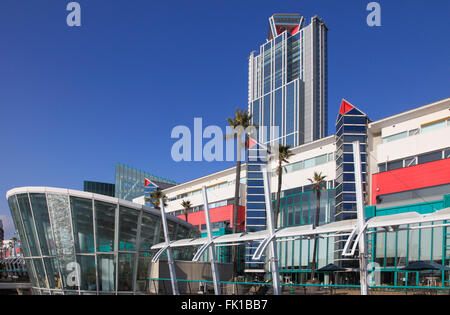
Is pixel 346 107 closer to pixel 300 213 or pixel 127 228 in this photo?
pixel 300 213

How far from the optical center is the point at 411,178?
3741cm

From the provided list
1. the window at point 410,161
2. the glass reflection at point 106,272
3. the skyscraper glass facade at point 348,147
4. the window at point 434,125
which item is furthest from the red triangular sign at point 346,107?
the glass reflection at point 106,272

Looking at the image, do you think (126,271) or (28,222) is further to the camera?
(28,222)

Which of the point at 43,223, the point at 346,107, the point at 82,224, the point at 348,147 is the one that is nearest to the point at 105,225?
the point at 82,224

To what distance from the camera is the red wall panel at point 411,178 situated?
35281mm

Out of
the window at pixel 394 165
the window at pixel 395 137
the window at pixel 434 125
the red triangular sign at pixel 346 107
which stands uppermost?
the red triangular sign at pixel 346 107

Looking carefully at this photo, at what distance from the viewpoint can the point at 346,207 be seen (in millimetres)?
43438

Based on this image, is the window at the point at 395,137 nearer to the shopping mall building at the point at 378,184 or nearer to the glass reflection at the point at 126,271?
the shopping mall building at the point at 378,184

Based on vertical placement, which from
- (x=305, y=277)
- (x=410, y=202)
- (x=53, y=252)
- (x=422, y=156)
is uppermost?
(x=422, y=156)

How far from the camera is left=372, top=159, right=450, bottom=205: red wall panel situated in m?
35.3

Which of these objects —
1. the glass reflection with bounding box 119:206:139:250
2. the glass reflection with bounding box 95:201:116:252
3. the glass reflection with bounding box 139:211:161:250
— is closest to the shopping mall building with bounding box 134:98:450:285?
the glass reflection with bounding box 139:211:161:250
